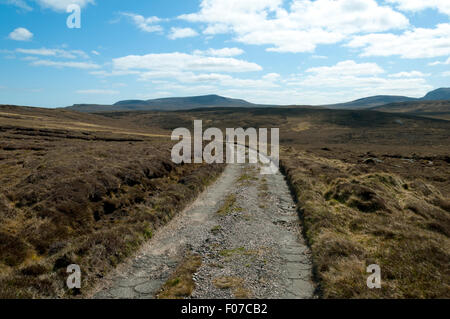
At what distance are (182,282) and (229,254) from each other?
3.10 metres

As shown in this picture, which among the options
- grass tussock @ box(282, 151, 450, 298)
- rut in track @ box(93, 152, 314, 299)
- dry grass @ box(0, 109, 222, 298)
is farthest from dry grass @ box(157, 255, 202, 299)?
grass tussock @ box(282, 151, 450, 298)

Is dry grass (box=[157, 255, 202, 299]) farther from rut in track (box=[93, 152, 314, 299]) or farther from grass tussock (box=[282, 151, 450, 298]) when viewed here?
grass tussock (box=[282, 151, 450, 298])

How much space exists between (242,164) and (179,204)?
2464 centimetres

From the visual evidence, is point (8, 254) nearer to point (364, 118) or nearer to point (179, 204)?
point (179, 204)

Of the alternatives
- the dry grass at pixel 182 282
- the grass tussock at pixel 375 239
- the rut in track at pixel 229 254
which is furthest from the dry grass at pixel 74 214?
the grass tussock at pixel 375 239

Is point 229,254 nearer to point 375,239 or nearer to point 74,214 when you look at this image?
point 375,239

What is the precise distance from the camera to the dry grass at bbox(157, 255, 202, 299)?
9.83m

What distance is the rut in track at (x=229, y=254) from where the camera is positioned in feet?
33.5

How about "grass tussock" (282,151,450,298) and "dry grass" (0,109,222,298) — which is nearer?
"grass tussock" (282,151,450,298)

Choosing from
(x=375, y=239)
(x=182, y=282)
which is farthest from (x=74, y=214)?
(x=375, y=239)

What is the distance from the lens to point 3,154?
3381 centimetres

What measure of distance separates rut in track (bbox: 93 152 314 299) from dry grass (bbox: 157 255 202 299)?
0.20 metres

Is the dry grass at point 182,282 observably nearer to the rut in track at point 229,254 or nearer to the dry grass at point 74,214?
the rut in track at point 229,254
